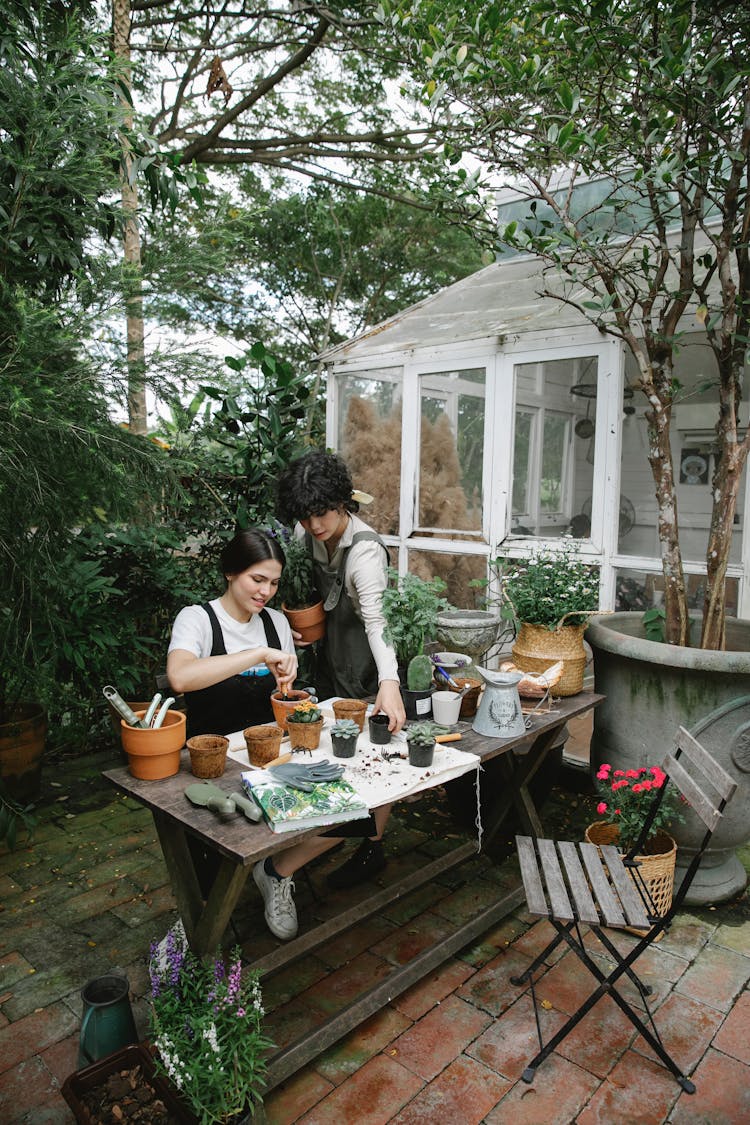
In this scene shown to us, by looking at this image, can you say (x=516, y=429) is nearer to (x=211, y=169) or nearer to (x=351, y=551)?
(x=351, y=551)

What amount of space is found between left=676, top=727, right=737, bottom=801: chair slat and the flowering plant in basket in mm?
1429

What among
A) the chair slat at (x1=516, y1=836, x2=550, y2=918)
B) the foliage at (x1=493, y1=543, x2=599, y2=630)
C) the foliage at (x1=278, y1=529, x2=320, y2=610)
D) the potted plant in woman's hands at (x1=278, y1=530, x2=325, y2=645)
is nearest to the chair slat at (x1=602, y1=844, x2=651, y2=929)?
the chair slat at (x1=516, y1=836, x2=550, y2=918)

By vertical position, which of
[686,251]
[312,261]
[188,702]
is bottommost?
[188,702]

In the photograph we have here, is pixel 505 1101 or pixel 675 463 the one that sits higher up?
pixel 675 463

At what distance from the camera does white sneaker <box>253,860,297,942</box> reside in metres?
2.66

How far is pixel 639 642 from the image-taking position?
3.07 metres

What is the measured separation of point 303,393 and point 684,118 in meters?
2.39

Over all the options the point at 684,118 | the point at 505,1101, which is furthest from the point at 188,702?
the point at 684,118

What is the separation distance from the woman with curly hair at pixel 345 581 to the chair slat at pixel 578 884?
68cm

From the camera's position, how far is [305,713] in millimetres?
2367

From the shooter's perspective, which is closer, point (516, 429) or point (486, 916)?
point (486, 916)

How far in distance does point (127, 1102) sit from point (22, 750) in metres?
2.31

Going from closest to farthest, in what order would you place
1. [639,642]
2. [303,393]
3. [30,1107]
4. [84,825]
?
1. [30,1107]
2. [639,642]
3. [84,825]
4. [303,393]

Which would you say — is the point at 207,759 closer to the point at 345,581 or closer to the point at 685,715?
the point at 345,581
